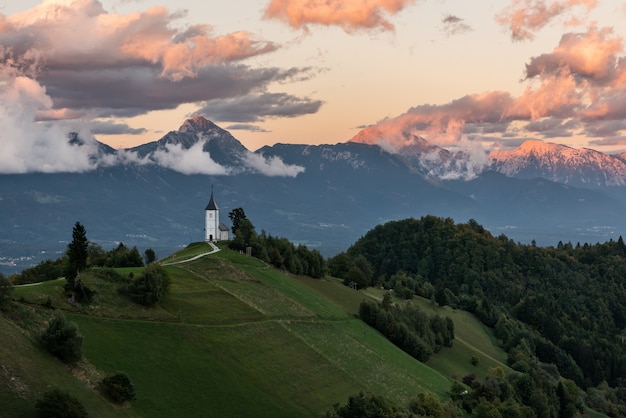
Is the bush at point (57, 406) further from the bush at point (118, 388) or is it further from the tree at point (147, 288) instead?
the tree at point (147, 288)

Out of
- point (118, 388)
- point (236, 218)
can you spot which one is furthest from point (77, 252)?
point (236, 218)

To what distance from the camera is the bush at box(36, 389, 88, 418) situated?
4931 cm

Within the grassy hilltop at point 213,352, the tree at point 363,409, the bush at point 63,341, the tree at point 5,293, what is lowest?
the tree at point 363,409

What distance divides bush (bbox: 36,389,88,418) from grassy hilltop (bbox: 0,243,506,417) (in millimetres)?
1229

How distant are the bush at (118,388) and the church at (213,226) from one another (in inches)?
3669

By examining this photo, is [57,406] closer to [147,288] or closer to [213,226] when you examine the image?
[147,288]

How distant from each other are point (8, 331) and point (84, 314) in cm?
1271

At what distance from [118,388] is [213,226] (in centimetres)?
9596

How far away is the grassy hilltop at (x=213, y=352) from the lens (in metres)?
57.1

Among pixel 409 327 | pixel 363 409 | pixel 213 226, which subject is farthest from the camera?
pixel 213 226

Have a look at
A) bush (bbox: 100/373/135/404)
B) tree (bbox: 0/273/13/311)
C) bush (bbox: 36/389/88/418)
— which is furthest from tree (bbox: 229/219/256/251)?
bush (bbox: 36/389/88/418)

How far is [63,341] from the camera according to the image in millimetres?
57906

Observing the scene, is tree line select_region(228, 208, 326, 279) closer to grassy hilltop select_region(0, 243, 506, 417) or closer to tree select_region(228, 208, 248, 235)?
tree select_region(228, 208, 248, 235)

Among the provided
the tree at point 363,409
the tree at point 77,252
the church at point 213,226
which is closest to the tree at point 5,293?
the tree at point 77,252
